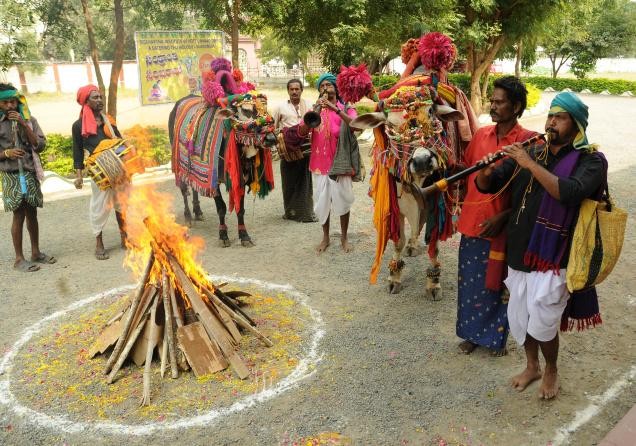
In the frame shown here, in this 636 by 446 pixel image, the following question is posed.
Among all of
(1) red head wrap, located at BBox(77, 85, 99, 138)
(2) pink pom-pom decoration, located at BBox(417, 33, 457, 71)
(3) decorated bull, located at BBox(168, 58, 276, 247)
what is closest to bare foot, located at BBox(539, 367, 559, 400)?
(2) pink pom-pom decoration, located at BBox(417, 33, 457, 71)

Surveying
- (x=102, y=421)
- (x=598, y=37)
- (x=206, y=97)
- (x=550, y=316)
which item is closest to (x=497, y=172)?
(x=550, y=316)

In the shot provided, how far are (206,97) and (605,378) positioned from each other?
5388mm

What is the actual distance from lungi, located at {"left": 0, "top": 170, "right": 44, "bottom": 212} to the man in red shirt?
194 inches

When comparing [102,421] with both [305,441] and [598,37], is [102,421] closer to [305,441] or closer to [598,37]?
[305,441]

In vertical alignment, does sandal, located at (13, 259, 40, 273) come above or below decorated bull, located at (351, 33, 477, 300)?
below

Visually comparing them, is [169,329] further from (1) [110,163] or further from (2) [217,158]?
(2) [217,158]

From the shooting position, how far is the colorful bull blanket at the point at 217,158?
6.88 metres

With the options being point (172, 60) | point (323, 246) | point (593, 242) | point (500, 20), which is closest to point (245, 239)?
point (323, 246)

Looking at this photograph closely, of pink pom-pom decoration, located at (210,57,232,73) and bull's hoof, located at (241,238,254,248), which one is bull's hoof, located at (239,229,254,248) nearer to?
bull's hoof, located at (241,238,254,248)

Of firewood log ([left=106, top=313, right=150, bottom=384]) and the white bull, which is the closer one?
firewood log ([left=106, top=313, right=150, bottom=384])

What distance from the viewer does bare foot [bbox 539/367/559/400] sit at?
3.72 meters

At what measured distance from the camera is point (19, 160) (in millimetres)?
6355

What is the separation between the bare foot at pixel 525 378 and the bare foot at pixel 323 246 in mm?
3368

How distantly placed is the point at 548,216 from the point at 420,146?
146 cm
